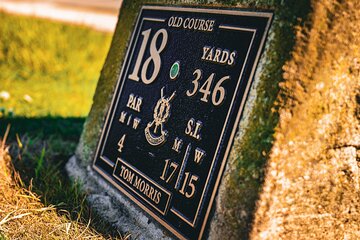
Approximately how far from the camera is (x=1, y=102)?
441 cm

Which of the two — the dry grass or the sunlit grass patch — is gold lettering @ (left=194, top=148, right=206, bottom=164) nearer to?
the dry grass

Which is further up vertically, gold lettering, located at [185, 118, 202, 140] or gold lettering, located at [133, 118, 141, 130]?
gold lettering, located at [185, 118, 202, 140]

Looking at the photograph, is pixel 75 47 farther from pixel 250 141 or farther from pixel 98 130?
pixel 250 141

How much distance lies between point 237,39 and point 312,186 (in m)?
0.80

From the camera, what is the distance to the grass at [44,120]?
7.79 feet

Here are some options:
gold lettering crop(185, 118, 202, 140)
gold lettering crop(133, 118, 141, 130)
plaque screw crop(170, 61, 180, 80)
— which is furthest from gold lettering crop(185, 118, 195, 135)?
gold lettering crop(133, 118, 141, 130)

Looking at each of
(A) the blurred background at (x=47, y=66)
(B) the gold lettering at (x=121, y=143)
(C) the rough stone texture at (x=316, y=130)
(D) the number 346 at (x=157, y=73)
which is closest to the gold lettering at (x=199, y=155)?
(D) the number 346 at (x=157, y=73)

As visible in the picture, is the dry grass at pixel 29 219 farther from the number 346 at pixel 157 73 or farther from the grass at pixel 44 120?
the number 346 at pixel 157 73

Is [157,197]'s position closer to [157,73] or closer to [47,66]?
[157,73]

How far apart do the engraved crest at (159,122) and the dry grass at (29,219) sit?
61 centimetres

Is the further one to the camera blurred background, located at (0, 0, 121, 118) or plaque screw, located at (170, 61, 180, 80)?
blurred background, located at (0, 0, 121, 118)

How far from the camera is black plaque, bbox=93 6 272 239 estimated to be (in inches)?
79.8

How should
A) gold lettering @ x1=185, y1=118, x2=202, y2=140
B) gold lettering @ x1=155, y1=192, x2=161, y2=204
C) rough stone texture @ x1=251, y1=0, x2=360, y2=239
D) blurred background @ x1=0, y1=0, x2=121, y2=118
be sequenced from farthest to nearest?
blurred background @ x1=0, y1=0, x2=121, y2=118 < gold lettering @ x1=155, y1=192, x2=161, y2=204 < gold lettering @ x1=185, y1=118, x2=202, y2=140 < rough stone texture @ x1=251, y1=0, x2=360, y2=239

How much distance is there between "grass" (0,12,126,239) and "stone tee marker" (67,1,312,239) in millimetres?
219
